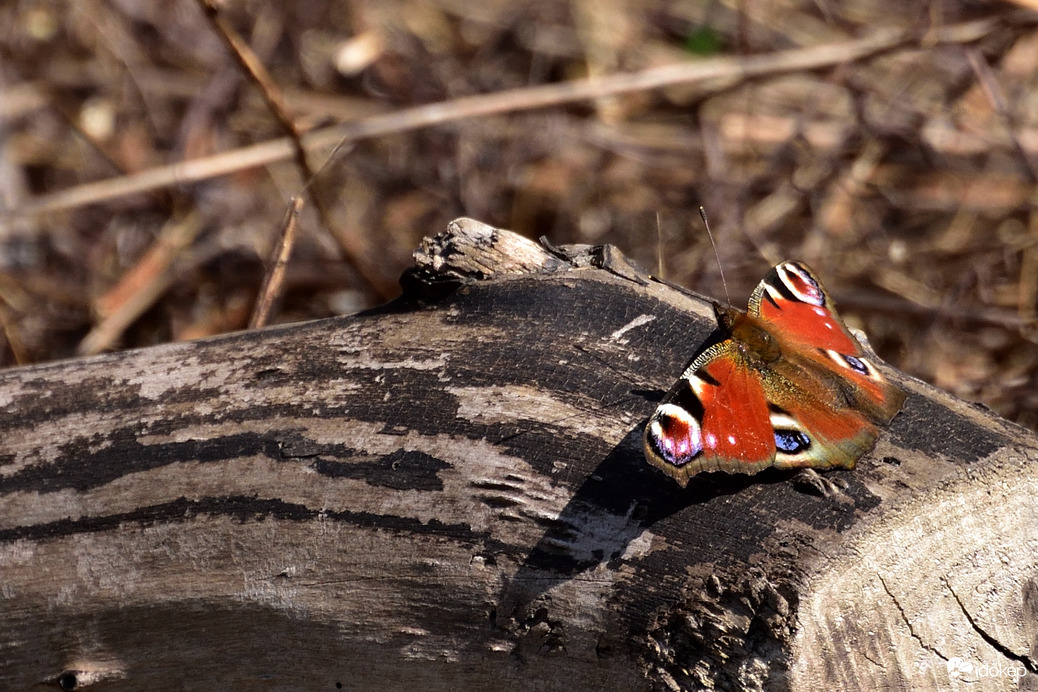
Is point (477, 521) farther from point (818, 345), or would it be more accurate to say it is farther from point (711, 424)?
point (818, 345)

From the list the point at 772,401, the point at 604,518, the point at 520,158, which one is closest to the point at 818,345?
the point at 772,401

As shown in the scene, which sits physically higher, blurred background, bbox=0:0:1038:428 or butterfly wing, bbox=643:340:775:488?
blurred background, bbox=0:0:1038:428

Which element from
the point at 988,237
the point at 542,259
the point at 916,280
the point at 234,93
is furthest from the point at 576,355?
the point at 234,93

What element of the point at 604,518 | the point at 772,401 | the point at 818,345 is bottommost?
the point at 604,518

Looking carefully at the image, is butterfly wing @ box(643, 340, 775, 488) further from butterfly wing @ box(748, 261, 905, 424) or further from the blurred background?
the blurred background

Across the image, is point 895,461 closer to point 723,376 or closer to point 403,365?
point 723,376

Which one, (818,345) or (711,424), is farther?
(818,345)

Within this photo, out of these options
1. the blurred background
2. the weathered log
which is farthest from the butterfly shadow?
the blurred background

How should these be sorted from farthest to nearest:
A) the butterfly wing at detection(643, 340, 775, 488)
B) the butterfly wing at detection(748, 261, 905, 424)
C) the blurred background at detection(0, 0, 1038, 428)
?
the blurred background at detection(0, 0, 1038, 428)
the butterfly wing at detection(748, 261, 905, 424)
the butterfly wing at detection(643, 340, 775, 488)
